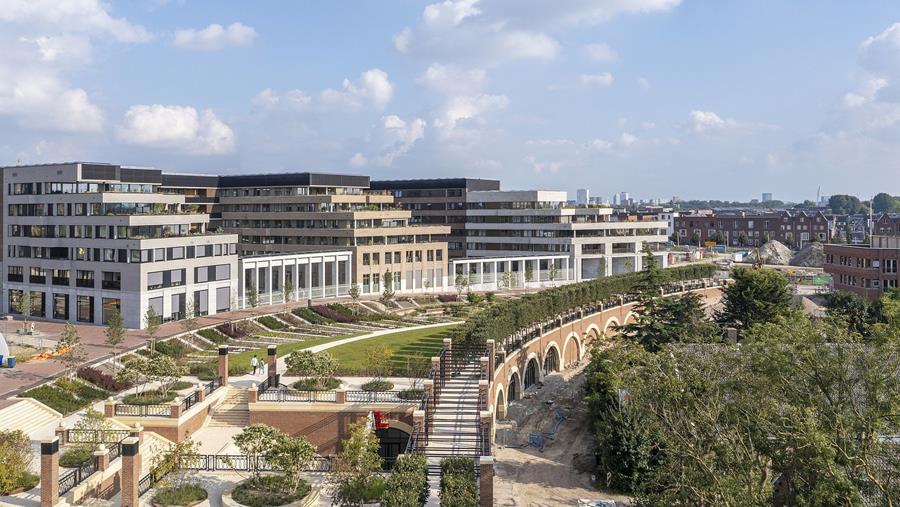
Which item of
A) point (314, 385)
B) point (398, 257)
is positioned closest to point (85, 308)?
point (314, 385)

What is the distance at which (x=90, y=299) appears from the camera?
2633 inches

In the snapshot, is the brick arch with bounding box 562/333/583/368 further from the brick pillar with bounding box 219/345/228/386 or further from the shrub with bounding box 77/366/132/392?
the shrub with bounding box 77/366/132/392

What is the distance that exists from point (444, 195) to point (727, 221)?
342 feet

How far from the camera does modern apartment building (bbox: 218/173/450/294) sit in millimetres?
90500

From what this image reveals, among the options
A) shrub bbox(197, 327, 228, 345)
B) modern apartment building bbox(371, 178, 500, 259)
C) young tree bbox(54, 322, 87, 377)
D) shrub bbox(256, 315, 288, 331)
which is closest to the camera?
young tree bbox(54, 322, 87, 377)

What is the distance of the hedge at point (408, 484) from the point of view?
27281 mm

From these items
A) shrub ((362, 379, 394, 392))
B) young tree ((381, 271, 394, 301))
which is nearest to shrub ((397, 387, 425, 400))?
shrub ((362, 379, 394, 392))

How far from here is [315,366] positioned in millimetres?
43281

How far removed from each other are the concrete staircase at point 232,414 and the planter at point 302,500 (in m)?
10.7

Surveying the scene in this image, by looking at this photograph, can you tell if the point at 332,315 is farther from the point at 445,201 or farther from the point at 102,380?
the point at 445,201

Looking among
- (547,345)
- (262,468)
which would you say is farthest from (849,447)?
(547,345)

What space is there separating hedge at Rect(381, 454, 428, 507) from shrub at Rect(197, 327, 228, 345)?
111 feet

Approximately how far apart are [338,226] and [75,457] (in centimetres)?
6010

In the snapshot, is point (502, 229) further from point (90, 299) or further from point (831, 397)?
point (831, 397)
